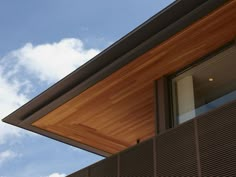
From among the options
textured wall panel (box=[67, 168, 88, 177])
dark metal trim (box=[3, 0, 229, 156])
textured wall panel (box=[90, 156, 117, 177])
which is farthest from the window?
textured wall panel (box=[67, 168, 88, 177])

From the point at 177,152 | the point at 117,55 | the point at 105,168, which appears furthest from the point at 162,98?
the point at 177,152

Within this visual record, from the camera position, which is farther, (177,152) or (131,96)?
(131,96)

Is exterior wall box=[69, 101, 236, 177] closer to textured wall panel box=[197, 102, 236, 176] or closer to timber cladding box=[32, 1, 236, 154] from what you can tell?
textured wall panel box=[197, 102, 236, 176]

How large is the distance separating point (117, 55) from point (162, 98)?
1364 millimetres

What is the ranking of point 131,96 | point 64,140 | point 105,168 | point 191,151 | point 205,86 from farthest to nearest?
1. point 64,140
2. point 131,96
3. point 105,168
4. point 205,86
5. point 191,151

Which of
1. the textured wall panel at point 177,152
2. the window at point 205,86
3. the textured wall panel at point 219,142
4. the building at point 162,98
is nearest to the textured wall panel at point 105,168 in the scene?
the building at point 162,98

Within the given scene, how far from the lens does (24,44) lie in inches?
1345

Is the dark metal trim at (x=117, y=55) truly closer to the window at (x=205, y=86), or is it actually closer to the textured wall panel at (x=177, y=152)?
the window at (x=205, y=86)

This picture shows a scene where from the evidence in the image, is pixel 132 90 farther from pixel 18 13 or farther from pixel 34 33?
pixel 34 33

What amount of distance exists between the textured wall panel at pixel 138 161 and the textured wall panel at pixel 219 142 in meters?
1.24

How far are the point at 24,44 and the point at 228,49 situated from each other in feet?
84.4

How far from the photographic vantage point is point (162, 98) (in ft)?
35.0

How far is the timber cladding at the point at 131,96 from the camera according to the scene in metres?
9.49

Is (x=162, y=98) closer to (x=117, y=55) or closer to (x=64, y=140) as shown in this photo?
(x=117, y=55)
